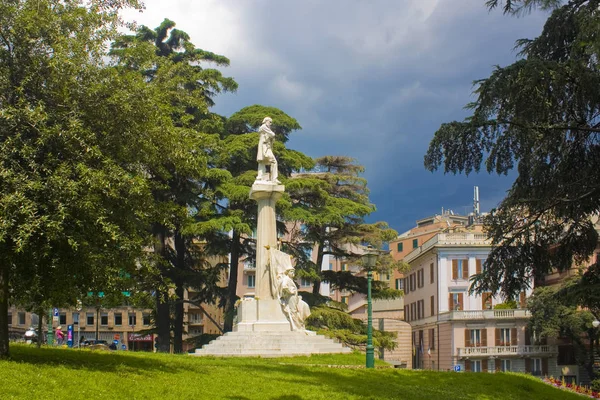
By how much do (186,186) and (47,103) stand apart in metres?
22.3

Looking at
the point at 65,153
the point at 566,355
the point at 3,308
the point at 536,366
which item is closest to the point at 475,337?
the point at 536,366

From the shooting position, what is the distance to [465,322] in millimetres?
54719

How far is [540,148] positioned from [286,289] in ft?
40.2

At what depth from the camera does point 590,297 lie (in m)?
15.6

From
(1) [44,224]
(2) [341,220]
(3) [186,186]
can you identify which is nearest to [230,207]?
(3) [186,186]

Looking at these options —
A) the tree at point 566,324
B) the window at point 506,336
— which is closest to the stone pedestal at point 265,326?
the tree at point 566,324

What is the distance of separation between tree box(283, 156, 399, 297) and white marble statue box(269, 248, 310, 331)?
896cm

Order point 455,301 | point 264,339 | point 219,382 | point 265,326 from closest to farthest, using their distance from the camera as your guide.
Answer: point 219,382 → point 264,339 → point 265,326 → point 455,301

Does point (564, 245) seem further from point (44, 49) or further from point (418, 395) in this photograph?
point (44, 49)

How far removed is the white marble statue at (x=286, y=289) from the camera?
1020 inches

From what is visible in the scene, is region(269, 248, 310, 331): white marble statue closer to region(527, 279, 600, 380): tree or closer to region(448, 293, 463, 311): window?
region(527, 279, 600, 380): tree

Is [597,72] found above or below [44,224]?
above

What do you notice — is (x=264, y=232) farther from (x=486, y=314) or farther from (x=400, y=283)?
(x=400, y=283)

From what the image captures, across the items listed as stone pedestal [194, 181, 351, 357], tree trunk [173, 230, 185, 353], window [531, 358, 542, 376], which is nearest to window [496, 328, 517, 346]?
window [531, 358, 542, 376]
